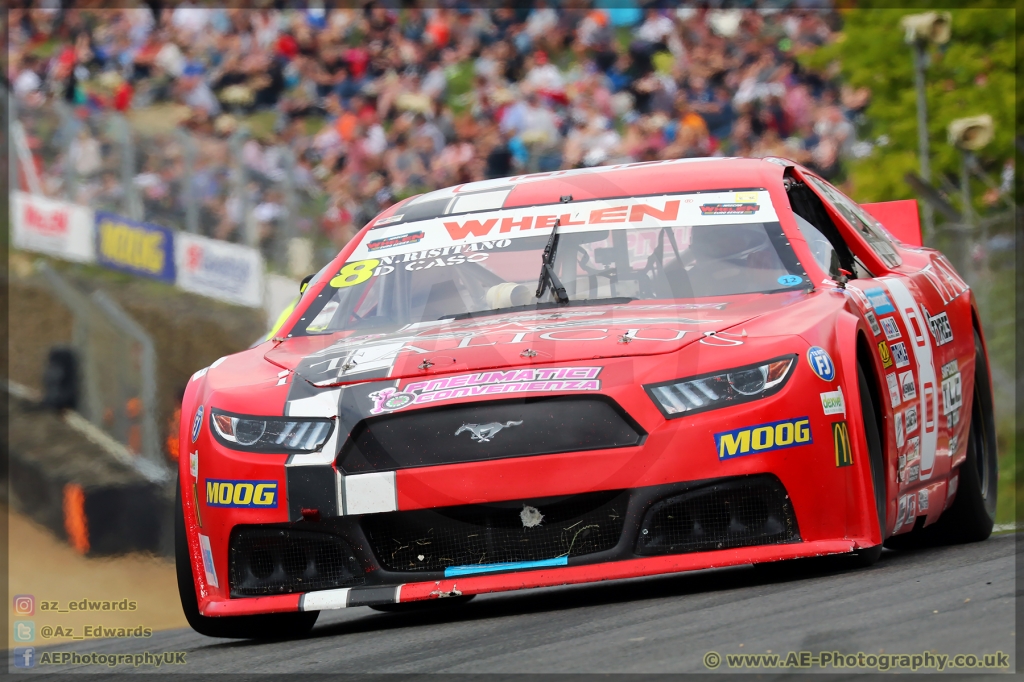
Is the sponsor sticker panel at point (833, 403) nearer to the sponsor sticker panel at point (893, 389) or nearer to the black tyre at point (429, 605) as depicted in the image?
the sponsor sticker panel at point (893, 389)

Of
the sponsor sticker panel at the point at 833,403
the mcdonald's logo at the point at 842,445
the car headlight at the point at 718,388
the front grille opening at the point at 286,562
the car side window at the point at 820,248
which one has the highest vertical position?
the car side window at the point at 820,248

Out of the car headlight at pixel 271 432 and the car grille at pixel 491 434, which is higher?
the car grille at pixel 491 434

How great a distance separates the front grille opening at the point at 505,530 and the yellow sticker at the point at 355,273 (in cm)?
137

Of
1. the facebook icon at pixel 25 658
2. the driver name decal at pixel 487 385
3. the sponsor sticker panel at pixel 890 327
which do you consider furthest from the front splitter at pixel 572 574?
the facebook icon at pixel 25 658

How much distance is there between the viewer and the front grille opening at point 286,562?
395 centimetres

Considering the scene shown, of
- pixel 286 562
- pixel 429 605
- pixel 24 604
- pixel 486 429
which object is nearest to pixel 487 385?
pixel 486 429

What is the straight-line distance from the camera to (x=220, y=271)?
13852 millimetres

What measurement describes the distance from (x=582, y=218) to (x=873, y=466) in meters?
1.42

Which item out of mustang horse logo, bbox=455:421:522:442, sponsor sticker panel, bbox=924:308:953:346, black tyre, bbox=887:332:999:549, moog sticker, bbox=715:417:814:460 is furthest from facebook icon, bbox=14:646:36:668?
sponsor sticker panel, bbox=924:308:953:346

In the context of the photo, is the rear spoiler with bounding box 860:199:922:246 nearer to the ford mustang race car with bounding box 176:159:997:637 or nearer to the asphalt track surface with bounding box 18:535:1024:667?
the ford mustang race car with bounding box 176:159:997:637

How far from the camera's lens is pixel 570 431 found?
3.77 metres

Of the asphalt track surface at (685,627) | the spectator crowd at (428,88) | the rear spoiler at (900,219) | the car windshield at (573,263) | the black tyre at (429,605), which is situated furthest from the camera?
the spectator crowd at (428,88)

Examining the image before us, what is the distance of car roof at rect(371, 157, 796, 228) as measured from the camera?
4.99 m

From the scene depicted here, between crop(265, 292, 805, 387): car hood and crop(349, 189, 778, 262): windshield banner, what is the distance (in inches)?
16.6
